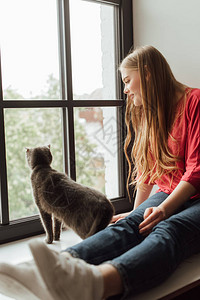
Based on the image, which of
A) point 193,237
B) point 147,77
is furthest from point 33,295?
point 147,77

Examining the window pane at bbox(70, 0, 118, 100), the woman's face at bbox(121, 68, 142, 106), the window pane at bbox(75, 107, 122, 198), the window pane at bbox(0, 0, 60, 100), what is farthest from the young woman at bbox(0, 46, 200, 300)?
the window pane at bbox(0, 0, 60, 100)

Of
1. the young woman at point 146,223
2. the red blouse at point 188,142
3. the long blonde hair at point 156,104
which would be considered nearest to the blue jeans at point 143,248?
the young woman at point 146,223

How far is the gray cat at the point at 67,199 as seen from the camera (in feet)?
3.24

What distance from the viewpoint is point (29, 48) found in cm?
129

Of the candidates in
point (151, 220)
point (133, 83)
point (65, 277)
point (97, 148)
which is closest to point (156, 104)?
point (133, 83)

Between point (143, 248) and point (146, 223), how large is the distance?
0.62 feet

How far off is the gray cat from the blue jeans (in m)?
0.05

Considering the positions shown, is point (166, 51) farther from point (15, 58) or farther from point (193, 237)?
point (193, 237)

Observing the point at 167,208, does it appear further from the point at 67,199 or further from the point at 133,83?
the point at 133,83

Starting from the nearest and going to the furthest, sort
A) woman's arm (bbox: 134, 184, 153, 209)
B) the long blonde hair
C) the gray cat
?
the gray cat
the long blonde hair
woman's arm (bbox: 134, 184, 153, 209)

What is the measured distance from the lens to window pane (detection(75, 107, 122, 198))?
1403 millimetres

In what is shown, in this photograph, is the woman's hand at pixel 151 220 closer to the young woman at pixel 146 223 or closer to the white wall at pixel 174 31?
the young woman at pixel 146 223

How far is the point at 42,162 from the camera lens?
3.45ft

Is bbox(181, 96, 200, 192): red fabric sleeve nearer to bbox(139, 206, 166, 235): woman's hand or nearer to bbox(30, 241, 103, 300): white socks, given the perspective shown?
bbox(139, 206, 166, 235): woman's hand
